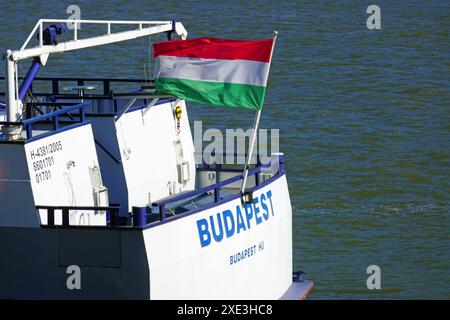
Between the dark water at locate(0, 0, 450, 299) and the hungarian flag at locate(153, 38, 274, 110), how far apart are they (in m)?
8.23

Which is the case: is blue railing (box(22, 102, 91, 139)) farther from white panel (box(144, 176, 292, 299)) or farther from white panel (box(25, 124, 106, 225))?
white panel (box(144, 176, 292, 299))

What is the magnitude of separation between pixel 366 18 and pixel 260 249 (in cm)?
3634

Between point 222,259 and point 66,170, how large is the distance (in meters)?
2.60

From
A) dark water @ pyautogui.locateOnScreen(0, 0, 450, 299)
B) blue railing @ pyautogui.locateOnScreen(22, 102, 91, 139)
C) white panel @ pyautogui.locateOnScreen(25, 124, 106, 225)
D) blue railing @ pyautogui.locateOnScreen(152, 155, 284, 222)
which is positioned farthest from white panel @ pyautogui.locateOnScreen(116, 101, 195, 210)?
dark water @ pyautogui.locateOnScreen(0, 0, 450, 299)

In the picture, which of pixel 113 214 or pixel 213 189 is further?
pixel 213 189

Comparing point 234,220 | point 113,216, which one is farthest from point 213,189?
point 113,216

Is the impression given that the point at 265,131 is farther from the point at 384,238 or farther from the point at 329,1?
the point at 329,1

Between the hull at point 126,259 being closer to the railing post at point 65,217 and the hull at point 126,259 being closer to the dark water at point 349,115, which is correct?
the railing post at point 65,217

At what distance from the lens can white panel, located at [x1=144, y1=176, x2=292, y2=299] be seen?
2039 cm

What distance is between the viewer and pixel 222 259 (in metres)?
21.7

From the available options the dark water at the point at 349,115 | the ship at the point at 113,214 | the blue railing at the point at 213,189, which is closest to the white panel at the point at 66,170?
the ship at the point at 113,214

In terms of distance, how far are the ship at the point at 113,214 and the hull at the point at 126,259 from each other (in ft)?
0.04

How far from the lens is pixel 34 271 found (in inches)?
812

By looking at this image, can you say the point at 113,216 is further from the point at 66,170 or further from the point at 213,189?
the point at 213,189
